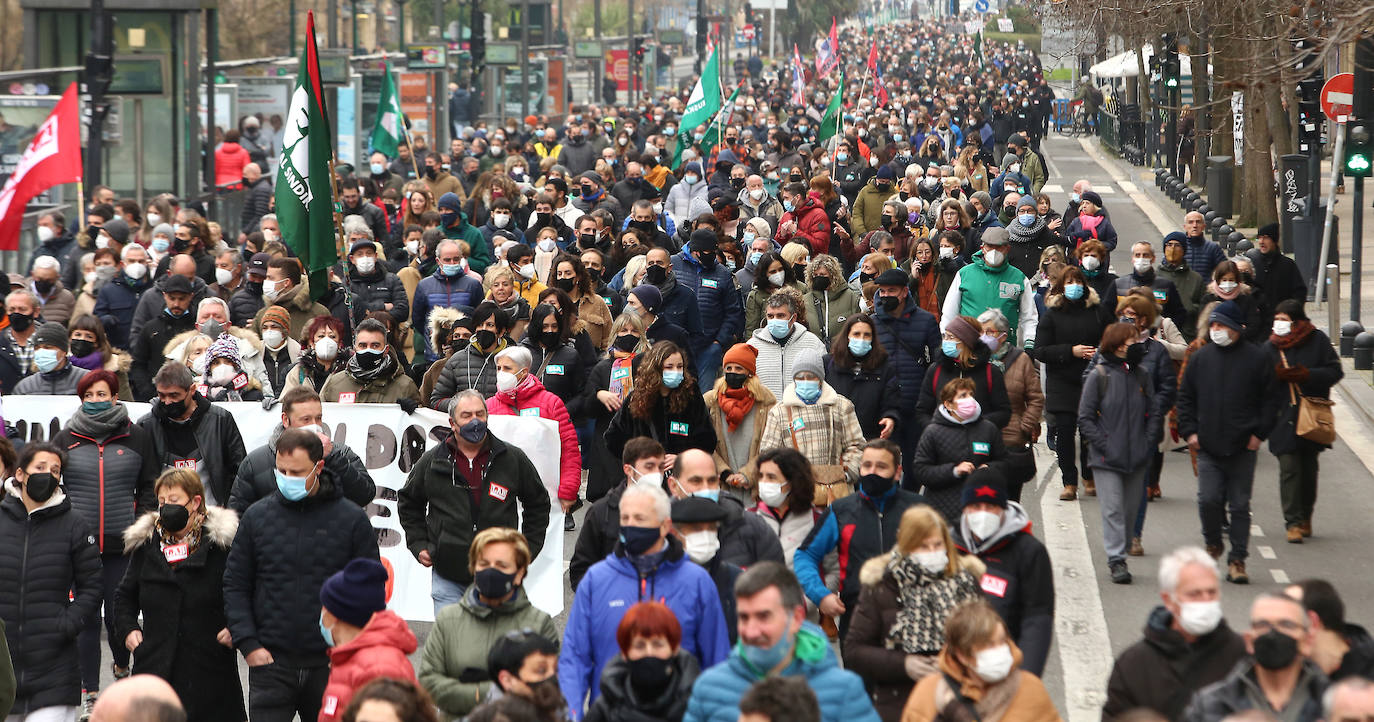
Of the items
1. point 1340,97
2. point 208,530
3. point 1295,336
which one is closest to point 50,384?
point 208,530

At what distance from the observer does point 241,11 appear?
173 ft

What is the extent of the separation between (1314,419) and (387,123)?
19.4 meters

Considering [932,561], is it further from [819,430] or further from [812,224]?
[812,224]

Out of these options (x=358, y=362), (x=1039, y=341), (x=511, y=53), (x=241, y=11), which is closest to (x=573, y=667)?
(x=358, y=362)

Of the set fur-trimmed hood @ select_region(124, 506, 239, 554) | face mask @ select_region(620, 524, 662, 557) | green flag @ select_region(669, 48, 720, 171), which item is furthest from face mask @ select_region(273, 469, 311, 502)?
green flag @ select_region(669, 48, 720, 171)

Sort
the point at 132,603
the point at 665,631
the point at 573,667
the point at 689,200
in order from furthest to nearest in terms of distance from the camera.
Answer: the point at 689,200 → the point at 132,603 → the point at 573,667 → the point at 665,631

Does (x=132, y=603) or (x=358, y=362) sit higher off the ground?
(x=358, y=362)

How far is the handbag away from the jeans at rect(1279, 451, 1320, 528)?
21 centimetres

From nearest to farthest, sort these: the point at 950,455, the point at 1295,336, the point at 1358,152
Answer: the point at 950,455 → the point at 1295,336 → the point at 1358,152

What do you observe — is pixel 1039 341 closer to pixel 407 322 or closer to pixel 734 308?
pixel 734 308

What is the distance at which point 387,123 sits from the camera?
29.1m

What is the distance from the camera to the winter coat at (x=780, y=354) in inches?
456

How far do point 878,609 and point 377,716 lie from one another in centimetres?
213

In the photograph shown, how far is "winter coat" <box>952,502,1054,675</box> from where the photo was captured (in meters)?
7.25
